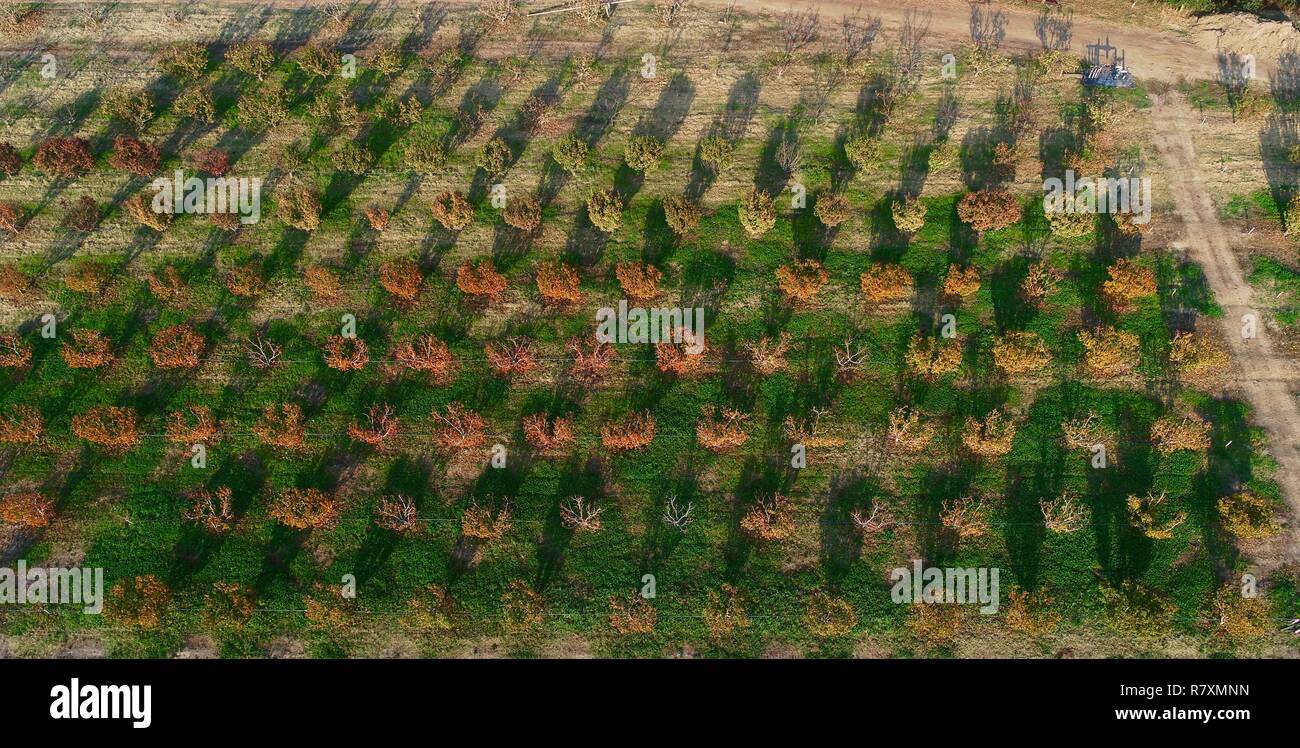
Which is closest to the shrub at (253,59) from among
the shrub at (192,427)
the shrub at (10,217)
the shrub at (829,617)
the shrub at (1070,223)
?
the shrub at (10,217)

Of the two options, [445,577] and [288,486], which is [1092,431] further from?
[288,486]

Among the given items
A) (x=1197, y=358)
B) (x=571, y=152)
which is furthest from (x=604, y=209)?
(x=1197, y=358)

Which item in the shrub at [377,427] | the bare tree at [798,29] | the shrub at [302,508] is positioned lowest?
the shrub at [302,508]

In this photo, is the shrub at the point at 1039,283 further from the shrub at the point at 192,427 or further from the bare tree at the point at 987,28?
the shrub at the point at 192,427

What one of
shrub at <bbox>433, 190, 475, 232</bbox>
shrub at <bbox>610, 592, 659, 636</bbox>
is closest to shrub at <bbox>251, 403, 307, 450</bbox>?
shrub at <bbox>433, 190, 475, 232</bbox>

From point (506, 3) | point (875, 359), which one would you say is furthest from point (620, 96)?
point (875, 359)

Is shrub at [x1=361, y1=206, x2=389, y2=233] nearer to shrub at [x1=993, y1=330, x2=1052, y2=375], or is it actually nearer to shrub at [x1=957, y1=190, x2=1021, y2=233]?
shrub at [x1=957, y1=190, x2=1021, y2=233]
